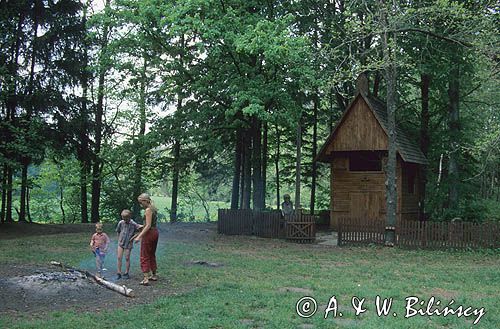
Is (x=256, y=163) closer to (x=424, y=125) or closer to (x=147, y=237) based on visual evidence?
(x=424, y=125)

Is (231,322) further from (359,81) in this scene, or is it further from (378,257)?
(359,81)

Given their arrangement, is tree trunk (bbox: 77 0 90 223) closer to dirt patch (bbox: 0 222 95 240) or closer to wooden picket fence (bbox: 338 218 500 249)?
dirt patch (bbox: 0 222 95 240)

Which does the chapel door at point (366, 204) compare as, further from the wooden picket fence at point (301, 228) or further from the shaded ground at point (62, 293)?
the shaded ground at point (62, 293)

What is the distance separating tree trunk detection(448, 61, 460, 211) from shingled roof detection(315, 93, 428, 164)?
65.1 inches

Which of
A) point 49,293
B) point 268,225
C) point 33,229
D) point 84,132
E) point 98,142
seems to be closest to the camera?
point 49,293

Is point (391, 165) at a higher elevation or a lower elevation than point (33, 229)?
higher

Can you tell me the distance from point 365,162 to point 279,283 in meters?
16.3

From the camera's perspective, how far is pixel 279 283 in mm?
11320

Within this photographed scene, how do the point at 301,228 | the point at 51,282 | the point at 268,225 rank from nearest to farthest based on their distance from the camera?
the point at 51,282, the point at 301,228, the point at 268,225

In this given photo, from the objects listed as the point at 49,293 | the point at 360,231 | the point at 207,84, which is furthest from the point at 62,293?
the point at 207,84

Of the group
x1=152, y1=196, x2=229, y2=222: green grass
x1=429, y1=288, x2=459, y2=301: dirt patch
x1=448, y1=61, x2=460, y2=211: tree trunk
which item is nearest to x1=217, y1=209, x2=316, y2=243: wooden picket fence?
x1=448, y1=61, x2=460, y2=211: tree trunk

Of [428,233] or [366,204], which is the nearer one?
[428,233]

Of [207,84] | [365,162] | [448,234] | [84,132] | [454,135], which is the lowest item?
[448,234]

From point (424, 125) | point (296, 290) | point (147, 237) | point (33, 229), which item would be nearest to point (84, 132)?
point (33, 229)
